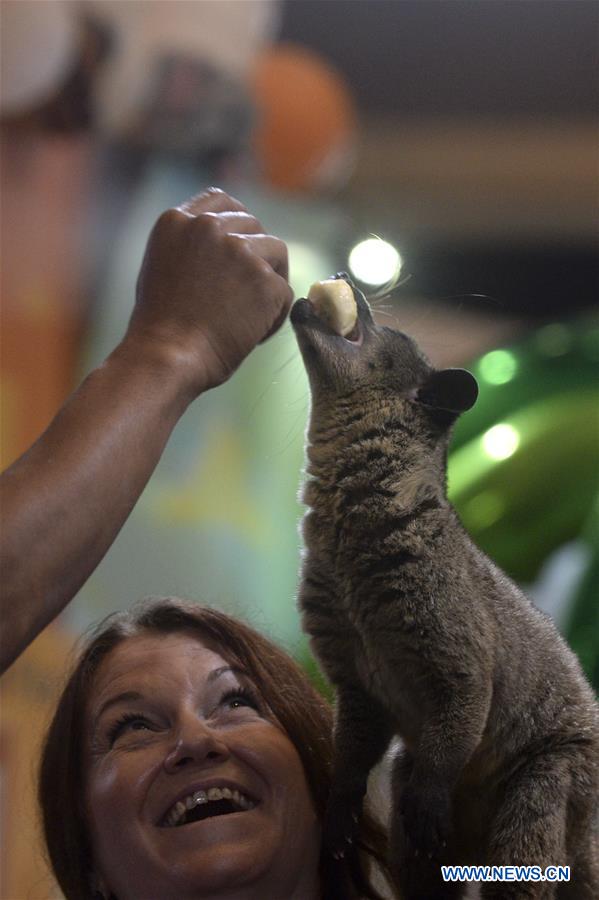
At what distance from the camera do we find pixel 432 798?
777mm

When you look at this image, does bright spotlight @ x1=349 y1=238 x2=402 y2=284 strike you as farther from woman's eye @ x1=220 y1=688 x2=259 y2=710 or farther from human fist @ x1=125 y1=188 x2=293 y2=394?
woman's eye @ x1=220 y1=688 x2=259 y2=710

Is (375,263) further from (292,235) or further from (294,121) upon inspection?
(294,121)

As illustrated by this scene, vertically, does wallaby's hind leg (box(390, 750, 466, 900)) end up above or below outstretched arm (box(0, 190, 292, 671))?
below

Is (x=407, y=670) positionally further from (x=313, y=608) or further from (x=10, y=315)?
(x=10, y=315)

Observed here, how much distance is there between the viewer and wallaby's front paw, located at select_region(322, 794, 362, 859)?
852 mm

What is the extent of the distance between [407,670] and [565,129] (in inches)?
141

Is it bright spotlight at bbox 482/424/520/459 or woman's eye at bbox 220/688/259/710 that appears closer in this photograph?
woman's eye at bbox 220/688/259/710

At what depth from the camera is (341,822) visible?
85cm

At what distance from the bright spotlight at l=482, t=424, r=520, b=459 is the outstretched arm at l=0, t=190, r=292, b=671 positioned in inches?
12.2

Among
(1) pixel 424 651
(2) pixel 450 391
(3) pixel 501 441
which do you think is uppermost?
(3) pixel 501 441

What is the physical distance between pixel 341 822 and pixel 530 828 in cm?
15

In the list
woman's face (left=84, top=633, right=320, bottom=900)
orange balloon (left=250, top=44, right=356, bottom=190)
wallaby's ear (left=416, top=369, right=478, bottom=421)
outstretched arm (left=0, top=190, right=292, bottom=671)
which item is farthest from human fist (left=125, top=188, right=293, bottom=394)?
orange balloon (left=250, top=44, right=356, bottom=190)

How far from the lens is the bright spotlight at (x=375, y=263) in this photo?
0.92 m

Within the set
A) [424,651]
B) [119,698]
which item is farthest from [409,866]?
[119,698]
